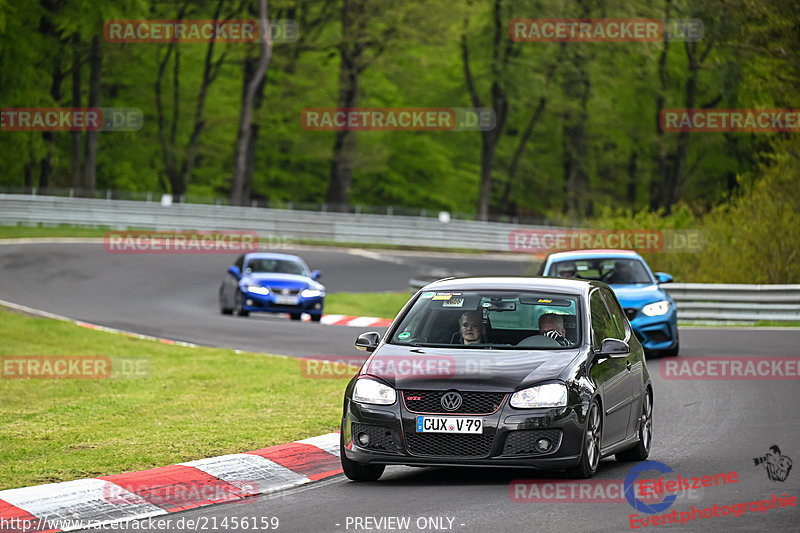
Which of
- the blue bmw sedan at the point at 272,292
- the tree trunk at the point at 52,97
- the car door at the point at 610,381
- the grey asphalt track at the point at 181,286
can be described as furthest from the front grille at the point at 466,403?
the tree trunk at the point at 52,97

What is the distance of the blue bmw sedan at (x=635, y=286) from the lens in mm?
19125

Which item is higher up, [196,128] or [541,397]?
[196,128]

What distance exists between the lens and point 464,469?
10.1 meters

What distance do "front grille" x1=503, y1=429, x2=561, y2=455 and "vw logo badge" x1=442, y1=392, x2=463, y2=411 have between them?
0.40 meters

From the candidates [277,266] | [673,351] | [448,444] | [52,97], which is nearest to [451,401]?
[448,444]

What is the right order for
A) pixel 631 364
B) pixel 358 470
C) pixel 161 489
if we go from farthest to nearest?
pixel 631 364 < pixel 358 470 < pixel 161 489

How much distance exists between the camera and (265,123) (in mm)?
66750

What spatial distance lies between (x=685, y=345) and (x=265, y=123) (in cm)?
4697

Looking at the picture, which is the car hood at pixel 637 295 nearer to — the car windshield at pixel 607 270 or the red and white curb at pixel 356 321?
the car windshield at pixel 607 270

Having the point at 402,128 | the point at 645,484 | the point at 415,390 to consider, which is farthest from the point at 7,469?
the point at 402,128

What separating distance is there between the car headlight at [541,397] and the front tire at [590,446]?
0.94ft

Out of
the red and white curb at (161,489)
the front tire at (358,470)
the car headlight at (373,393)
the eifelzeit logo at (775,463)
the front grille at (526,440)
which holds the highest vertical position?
the car headlight at (373,393)

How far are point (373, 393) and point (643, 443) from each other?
2.72 meters

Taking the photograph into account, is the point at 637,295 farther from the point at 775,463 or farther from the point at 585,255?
the point at 775,463
